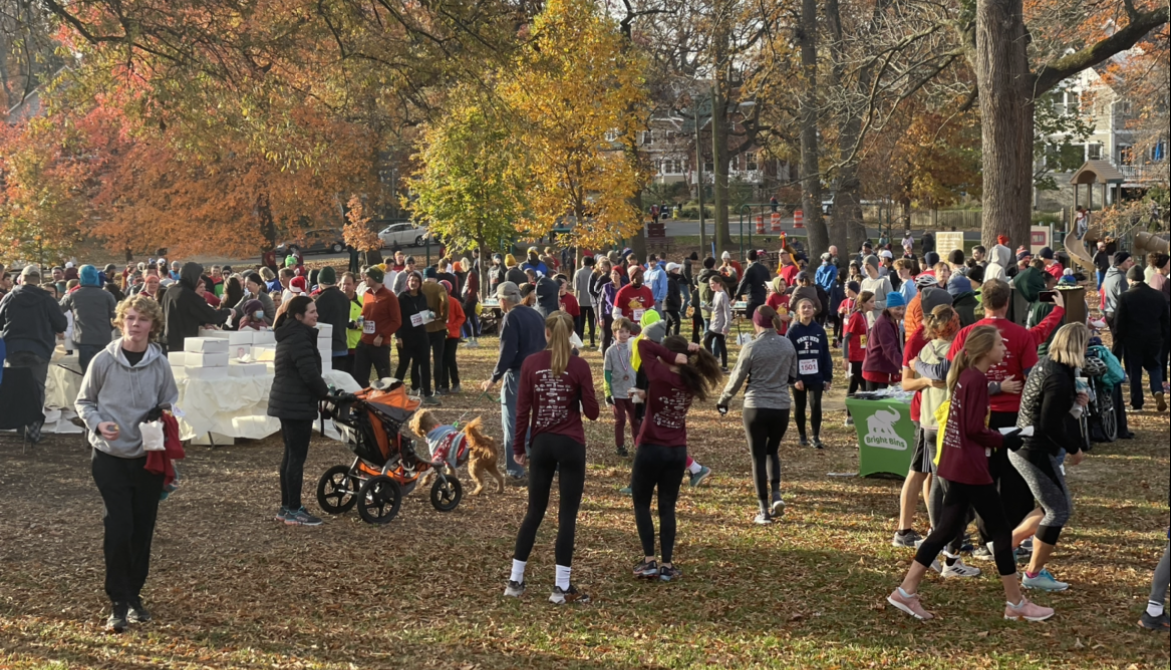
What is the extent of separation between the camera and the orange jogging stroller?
371 inches

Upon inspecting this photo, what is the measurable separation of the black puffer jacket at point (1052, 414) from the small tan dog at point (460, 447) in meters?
4.76

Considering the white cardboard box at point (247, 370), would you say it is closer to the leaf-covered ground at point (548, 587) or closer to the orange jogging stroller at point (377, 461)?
A: the leaf-covered ground at point (548, 587)

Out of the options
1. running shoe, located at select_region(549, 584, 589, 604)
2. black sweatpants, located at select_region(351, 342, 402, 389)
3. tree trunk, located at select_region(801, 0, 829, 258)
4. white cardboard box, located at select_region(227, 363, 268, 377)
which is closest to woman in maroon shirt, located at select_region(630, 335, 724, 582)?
running shoe, located at select_region(549, 584, 589, 604)

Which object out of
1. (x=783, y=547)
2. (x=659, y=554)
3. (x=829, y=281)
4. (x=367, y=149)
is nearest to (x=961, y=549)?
(x=783, y=547)

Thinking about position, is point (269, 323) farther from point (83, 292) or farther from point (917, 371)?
point (917, 371)

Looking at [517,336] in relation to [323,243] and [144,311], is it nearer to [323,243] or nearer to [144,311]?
[144,311]

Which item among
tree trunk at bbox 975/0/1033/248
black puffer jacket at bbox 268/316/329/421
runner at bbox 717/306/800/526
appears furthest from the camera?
tree trunk at bbox 975/0/1033/248

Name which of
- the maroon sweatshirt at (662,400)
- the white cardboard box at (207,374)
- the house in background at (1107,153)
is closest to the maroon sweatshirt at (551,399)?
the maroon sweatshirt at (662,400)

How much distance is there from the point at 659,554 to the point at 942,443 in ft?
8.50

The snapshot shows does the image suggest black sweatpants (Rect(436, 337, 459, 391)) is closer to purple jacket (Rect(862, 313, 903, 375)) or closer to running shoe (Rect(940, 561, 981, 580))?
purple jacket (Rect(862, 313, 903, 375))

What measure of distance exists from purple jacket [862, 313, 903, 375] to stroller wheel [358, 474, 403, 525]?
510 cm

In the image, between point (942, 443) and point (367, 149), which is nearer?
point (942, 443)

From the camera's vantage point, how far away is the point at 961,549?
27.1ft

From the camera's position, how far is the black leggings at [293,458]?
8.95m
